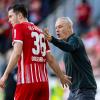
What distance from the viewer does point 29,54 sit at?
28.9ft

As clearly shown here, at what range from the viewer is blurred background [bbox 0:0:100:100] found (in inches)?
613

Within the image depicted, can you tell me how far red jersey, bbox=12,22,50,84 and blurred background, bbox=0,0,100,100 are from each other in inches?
228

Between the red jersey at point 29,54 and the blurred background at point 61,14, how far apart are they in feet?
19.0

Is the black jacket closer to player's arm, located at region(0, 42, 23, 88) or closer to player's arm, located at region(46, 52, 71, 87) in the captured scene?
player's arm, located at region(46, 52, 71, 87)

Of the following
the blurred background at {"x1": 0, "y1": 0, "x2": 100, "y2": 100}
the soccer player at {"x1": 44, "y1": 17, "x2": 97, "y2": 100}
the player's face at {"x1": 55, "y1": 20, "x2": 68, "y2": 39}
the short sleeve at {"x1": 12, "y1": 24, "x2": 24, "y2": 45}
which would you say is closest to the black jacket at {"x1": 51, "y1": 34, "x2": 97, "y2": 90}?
the soccer player at {"x1": 44, "y1": 17, "x2": 97, "y2": 100}

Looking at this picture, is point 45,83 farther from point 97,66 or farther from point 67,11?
point 67,11

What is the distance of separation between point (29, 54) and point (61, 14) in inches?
346

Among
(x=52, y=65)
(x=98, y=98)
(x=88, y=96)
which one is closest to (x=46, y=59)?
(x=52, y=65)

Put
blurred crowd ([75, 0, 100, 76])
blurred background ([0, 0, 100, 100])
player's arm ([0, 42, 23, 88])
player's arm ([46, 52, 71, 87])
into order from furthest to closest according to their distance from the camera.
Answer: blurred crowd ([75, 0, 100, 76]) → blurred background ([0, 0, 100, 100]) → player's arm ([46, 52, 71, 87]) → player's arm ([0, 42, 23, 88])

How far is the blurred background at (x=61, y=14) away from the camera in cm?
1556

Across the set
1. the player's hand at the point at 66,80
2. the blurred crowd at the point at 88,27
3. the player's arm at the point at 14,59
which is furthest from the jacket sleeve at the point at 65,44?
the blurred crowd at the point at 88,27

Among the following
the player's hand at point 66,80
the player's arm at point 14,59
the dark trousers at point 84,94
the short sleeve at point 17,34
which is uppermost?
the short sleeve at point 17,34

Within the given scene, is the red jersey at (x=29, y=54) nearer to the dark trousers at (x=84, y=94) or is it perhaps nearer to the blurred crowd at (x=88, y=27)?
the dark trousers at (x=84, y=94)

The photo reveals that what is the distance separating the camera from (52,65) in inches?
363
